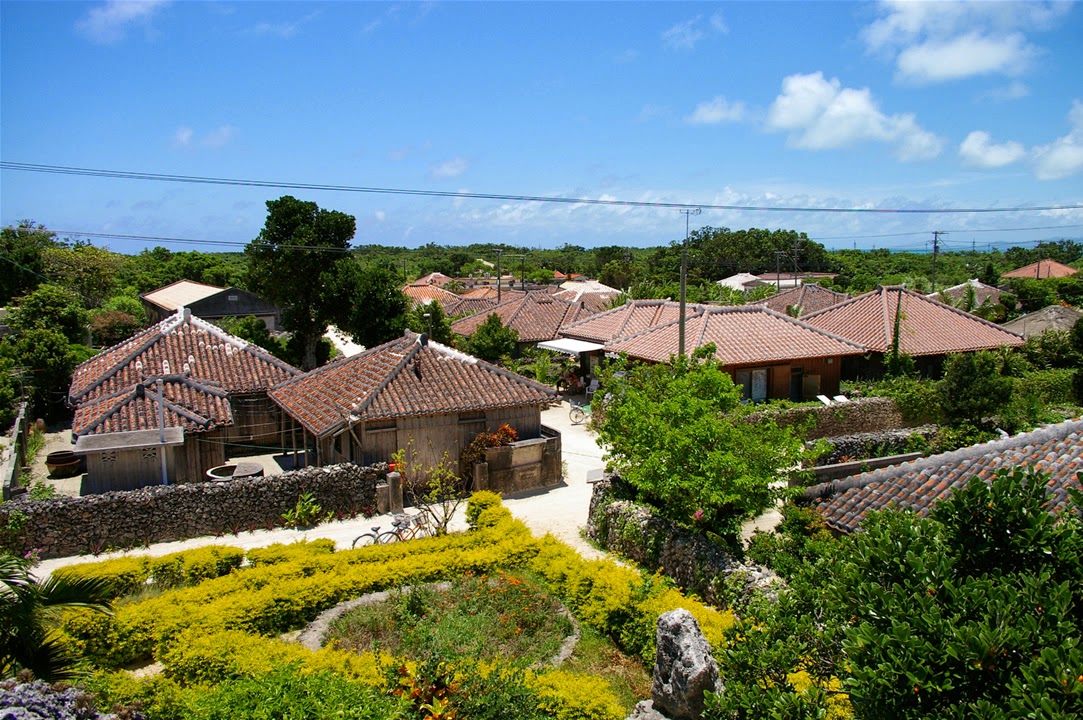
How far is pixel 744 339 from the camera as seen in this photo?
1142 inches

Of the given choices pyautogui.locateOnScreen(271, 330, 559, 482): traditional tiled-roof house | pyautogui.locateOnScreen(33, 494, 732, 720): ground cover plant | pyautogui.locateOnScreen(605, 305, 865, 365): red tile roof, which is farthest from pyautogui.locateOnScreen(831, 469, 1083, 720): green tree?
pyautogui.locateOnScreen(605, 305, 865, 365): red tile roof

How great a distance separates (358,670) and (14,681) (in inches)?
149

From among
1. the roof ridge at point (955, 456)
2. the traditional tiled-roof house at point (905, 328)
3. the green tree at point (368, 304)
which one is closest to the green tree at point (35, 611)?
the roof ridge at point (955, 456)

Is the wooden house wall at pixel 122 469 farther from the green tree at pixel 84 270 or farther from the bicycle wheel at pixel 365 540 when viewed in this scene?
the green tree at pixel 84 270

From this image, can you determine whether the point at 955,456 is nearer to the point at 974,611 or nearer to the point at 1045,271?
the point at 974,611

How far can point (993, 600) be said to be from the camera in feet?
13.7

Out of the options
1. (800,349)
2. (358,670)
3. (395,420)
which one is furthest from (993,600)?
(800,349)

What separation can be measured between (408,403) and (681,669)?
11.6 meters

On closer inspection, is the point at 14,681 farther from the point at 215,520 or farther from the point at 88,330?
the point at 88,330

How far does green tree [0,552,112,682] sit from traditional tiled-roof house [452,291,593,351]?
104 ft

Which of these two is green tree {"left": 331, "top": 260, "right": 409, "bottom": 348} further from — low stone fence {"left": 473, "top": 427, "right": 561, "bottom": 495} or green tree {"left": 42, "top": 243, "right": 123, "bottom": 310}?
green tree {"left": 42, "top": 243, "right": 123, "bottom": 310}

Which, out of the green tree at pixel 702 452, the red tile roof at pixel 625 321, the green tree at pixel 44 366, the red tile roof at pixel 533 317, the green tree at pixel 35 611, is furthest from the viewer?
the red tile roof at pixel 533 317

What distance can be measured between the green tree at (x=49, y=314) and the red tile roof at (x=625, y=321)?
79.4 feet

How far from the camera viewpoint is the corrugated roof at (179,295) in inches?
1835
